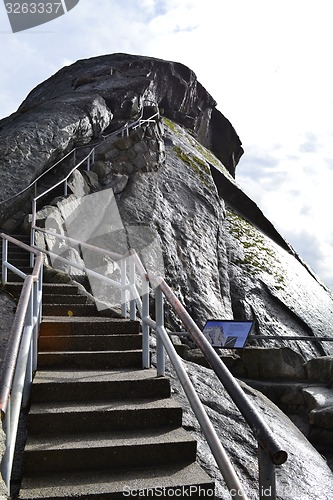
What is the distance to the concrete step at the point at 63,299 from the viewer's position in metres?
6.84

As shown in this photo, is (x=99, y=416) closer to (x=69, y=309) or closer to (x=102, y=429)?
(x=102, y=429)

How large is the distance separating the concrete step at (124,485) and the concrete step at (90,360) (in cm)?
156

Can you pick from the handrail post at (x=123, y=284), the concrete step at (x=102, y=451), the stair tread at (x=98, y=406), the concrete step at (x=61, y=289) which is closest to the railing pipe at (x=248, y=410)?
the concrete step at (x=102, y=451)

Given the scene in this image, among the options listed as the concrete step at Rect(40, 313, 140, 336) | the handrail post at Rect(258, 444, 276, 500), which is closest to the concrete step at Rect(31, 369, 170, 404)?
the concrete step at Rect(40, 313, 140, 336)

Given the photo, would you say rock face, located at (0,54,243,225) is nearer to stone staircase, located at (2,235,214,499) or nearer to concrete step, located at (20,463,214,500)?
stone staircase, located at (2,235,214,499)

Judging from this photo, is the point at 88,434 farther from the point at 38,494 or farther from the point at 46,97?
the point at 46,97

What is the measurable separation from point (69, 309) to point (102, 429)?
106 inches

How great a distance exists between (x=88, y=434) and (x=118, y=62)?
2089cm

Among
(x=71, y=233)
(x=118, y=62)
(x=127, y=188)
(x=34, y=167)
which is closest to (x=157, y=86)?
(x=118, y=62)

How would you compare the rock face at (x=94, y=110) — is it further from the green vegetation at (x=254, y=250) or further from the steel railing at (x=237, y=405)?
the steel railing at (x=237, y=405)

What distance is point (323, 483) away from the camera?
473cm

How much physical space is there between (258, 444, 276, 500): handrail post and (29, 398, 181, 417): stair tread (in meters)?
Result: 2.19

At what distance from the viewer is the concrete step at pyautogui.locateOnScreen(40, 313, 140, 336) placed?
18.3 ft

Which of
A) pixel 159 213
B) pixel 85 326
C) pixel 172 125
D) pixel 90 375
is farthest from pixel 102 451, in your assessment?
pixel 172 125
